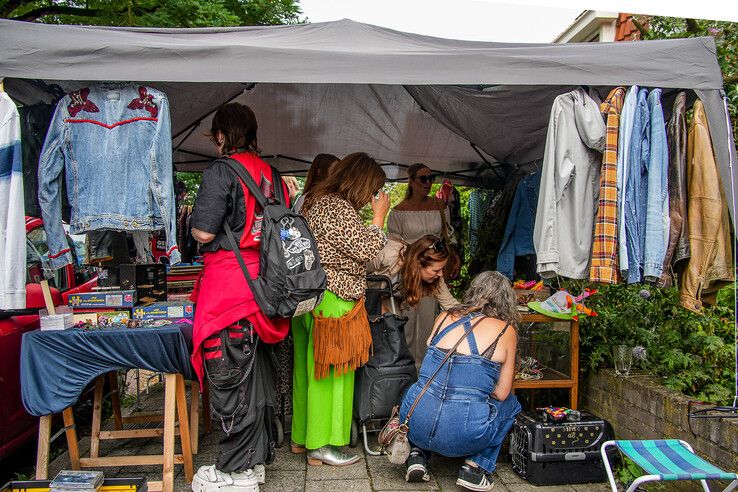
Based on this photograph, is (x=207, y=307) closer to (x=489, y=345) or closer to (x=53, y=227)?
(x=53, y=227)

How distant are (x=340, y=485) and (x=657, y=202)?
2.40m

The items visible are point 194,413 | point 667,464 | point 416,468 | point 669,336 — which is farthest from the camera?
point 669,336

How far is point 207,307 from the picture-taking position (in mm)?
2953

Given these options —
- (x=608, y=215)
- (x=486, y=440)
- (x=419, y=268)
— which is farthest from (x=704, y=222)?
(x=419, y=268)

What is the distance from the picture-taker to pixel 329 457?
353 cm

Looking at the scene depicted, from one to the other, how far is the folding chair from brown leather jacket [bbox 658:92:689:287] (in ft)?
2.86

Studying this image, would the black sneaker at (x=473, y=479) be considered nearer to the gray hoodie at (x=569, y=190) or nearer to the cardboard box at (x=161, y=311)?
the gray hoodie at (x=569, y=190)

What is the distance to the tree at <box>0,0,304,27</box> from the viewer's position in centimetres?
630

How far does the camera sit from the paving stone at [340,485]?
324 centimetres

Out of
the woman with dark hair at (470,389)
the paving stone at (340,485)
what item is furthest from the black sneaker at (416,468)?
the paving stone at (340,485)

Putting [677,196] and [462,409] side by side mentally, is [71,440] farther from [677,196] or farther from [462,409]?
[677,196]

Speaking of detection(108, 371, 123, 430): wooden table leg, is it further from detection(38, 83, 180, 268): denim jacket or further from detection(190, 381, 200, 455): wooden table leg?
detection(38, 83, 180, 268): denim jacket

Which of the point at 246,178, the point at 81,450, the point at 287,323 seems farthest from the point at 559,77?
the point at 81,450

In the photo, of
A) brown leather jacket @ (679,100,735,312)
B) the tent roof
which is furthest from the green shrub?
the tent roof
